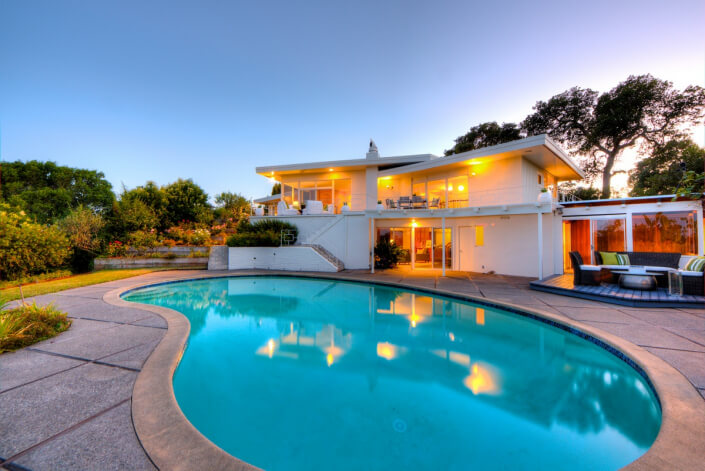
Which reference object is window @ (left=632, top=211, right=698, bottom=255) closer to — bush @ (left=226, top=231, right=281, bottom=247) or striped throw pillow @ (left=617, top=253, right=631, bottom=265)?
striped throw pillow @ (left=617, top=253, right=631, bottom=265)

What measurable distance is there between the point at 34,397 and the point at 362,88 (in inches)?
744

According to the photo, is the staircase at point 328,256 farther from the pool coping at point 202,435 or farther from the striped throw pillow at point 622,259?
the striped throw pillow at point 622,259

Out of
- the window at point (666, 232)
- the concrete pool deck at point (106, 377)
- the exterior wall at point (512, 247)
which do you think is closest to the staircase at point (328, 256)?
the exterior wall at point (512, 247)

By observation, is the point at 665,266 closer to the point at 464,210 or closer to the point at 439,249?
the point at 464,210

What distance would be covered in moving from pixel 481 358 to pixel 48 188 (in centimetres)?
3876

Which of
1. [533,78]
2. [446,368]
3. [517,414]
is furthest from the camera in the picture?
[533,78]

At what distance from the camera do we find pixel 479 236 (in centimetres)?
1277

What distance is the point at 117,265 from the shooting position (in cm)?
1388

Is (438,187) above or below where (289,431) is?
above

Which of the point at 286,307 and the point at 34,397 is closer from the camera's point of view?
the point at 34,397

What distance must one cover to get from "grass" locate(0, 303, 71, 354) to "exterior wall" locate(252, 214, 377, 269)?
10337 mm

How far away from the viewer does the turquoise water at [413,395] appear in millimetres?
2566

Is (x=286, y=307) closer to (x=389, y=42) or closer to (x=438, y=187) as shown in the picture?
(x=438, y=187)

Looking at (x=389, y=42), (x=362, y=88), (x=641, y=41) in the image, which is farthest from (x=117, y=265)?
(x=641, y=41)
